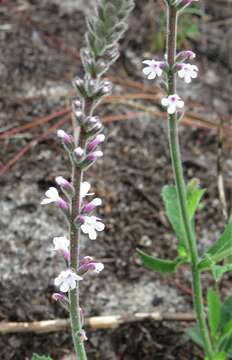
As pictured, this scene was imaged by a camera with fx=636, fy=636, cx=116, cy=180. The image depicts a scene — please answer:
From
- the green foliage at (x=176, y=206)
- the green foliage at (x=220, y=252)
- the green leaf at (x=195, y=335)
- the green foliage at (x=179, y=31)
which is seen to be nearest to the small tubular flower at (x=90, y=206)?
the green foliage at (x=220, y=252)

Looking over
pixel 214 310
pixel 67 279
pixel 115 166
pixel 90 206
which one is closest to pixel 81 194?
pixel 90 206

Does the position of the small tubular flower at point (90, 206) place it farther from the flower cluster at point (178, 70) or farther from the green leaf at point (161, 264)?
the green leaf at point (161, 264)

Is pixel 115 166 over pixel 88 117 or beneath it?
over

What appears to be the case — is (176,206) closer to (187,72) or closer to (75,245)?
(187,72)

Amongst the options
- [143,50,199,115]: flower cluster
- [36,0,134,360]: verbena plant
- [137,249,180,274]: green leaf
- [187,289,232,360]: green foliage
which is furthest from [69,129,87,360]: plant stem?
[187,289,232,360]: green foliage

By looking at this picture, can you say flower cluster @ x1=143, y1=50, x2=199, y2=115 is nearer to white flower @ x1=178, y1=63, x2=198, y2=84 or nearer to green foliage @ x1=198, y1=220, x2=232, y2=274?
white flower @ x1=178, y1=63, x2=198, y2=84

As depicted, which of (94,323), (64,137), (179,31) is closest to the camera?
(64,137)
